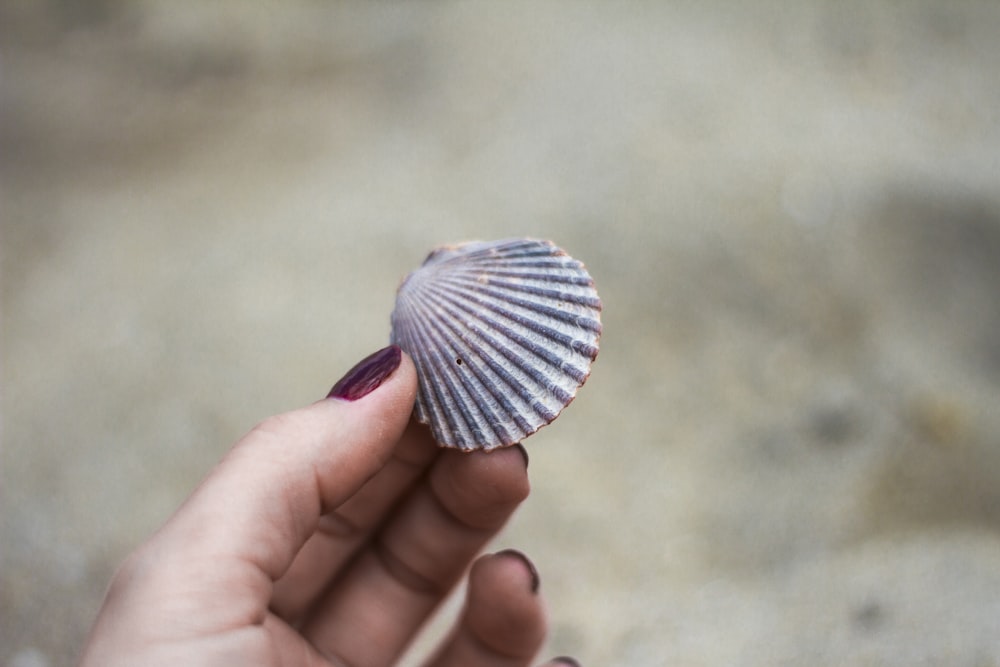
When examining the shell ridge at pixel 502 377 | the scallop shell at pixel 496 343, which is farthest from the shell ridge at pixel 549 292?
the shell ridge at pixel 502 377

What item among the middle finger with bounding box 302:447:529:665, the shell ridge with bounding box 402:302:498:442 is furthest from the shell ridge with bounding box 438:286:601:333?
the middle finger with bounding box 302:447:529:665

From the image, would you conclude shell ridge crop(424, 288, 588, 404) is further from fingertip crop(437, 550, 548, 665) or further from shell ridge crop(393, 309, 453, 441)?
fingertip crop(437, 550, 548, 665)

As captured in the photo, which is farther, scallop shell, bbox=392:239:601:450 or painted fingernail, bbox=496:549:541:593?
painted fingernail, bbox=496:549:541:593

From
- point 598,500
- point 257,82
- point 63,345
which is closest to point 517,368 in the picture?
point 598,500

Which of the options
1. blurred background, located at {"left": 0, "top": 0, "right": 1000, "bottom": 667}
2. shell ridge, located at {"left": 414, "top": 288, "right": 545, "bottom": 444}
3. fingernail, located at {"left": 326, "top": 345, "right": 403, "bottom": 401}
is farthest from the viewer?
blurred background, located at {"left": 0, "top": 0, "right": 1000, "bottom": 667}

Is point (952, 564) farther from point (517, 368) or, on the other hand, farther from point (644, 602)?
point (517, 368)

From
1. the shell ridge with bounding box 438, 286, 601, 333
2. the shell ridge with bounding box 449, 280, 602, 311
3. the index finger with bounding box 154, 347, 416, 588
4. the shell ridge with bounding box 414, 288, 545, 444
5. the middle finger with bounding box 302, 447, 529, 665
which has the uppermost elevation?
the shell ridge with bounding box 449, 280, 602, 311

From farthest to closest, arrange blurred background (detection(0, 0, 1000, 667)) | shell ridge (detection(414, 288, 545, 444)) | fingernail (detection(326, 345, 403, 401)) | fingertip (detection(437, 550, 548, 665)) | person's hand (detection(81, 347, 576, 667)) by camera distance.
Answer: blurred background (detection(0, 0, 1000, 667)) < fingertip (detection(437, 550, 548, 665)) < shell ridge (detection(414, 288, 545, 444)) < fingernail (detection(326, 345, 403, 401)) < person's hand (detection(81, 347, 576, 667))
